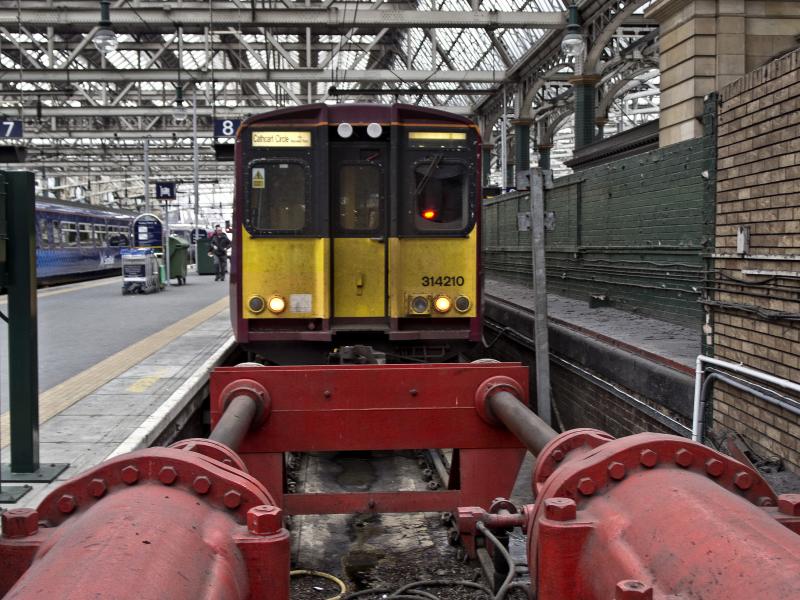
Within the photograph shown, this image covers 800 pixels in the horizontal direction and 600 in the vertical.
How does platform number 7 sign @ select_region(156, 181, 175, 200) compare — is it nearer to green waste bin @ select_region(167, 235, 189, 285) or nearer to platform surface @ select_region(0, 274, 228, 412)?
Result: green waste bin @ select_region(167, 235, 189, 285)

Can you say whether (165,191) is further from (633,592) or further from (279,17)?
(633,592)

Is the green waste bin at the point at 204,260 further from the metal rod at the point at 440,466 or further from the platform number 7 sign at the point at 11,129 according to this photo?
the metal rod at the point at 440,466

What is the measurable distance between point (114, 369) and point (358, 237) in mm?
3728

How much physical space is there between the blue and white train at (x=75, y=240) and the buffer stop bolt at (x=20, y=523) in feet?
74.9

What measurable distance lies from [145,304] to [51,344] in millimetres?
6688

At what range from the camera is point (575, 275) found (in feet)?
48.6

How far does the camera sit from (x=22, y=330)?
5.94 m

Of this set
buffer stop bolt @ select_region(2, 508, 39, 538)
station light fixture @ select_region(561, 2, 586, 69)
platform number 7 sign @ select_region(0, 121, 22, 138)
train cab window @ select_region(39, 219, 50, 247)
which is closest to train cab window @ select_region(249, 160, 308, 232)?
buffer stop bolt @ select_region(2, 508, 39, 538)

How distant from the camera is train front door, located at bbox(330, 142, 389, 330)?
330 inches

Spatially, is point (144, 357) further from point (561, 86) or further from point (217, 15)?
point (561, 86)

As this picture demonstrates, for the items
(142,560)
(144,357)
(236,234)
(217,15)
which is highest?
(217,15)

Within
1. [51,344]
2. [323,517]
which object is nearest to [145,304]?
[51,344]

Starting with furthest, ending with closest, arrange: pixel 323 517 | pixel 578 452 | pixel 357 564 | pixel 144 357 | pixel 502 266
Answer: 1. pixel 502 266
2. pixel 144 357
3. pixel 323 517
4. pixel 357 564
5. pixel 578 452

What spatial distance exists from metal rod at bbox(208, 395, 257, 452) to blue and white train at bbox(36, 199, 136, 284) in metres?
20.3
